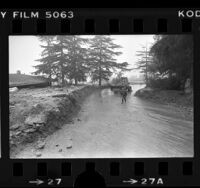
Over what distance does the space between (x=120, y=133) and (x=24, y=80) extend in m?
1.69

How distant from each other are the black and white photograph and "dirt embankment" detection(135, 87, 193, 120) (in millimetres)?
15

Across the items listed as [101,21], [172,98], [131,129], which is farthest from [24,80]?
[172,98]

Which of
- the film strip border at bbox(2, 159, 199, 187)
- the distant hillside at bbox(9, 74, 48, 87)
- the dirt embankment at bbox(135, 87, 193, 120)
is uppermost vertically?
the distant hillside at bbox(9, 74, 48, 87)

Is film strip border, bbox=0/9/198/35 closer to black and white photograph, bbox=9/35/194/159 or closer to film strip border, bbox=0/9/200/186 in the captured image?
film strip border, bbox=0/9/200/186

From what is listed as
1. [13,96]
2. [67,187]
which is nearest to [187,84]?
[67,187]

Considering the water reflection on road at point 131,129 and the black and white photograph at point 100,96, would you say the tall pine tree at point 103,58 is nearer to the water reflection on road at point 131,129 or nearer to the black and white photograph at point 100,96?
the black and white photograph at point 100,96

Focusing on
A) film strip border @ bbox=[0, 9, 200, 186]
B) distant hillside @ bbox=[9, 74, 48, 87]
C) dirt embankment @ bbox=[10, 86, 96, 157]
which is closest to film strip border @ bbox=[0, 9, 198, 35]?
film strip border @ bbox=[0, 9, 200, 186]

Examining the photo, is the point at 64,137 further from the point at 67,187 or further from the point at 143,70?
the point at 143,70

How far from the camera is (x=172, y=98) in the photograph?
4.34m

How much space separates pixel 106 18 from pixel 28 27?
A: 1203 millimetres

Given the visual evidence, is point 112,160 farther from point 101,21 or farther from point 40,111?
point 101,21

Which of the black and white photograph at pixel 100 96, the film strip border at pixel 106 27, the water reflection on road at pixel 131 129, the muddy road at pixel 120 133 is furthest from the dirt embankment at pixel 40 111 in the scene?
the film strip border at pixel 106 27

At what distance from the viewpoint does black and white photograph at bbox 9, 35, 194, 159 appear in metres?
4.07

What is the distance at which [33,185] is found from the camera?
406cm
